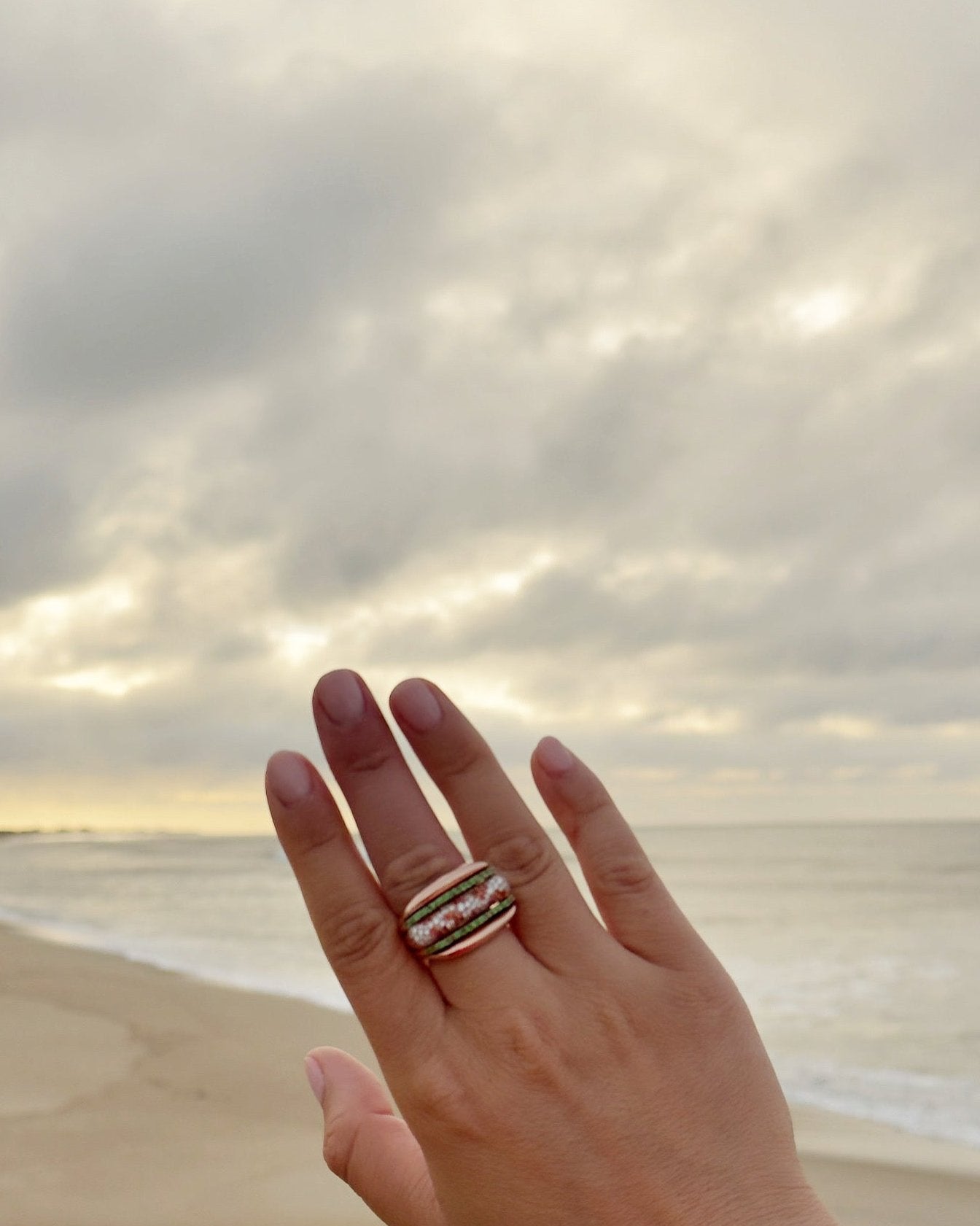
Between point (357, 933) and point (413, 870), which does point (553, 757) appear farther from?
point (357, 933)

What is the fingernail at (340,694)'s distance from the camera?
1523mm

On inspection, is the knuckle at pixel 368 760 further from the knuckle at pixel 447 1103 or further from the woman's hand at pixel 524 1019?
the knuckle at pixel 447 1103

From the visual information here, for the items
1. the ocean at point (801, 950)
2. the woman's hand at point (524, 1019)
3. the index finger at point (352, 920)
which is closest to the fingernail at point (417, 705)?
the woman's hand at point (524, 1019)

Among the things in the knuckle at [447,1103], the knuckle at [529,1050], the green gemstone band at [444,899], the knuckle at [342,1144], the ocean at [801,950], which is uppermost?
the green gemstone band at [444,899]

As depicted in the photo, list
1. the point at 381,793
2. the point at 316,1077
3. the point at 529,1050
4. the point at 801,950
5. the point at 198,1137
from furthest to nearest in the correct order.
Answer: the point at 801,950, the point at 198,1137, the point at 316,1077, the point at 381,793, the point at 529,1050

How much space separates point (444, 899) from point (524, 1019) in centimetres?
19

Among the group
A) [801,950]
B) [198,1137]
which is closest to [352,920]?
[198,1137]

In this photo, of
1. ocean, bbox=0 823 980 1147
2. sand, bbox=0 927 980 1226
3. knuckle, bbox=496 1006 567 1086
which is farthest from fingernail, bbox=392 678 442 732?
ocean, bbox=0 823 980 1147

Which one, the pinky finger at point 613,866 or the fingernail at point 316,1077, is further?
the fingernail at point 316,1077

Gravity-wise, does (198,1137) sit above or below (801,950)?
above

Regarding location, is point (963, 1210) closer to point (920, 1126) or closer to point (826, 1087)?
point (920, 1126)

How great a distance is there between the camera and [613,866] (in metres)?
1.60

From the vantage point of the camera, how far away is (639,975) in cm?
146

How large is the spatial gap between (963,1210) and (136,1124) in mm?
3346
